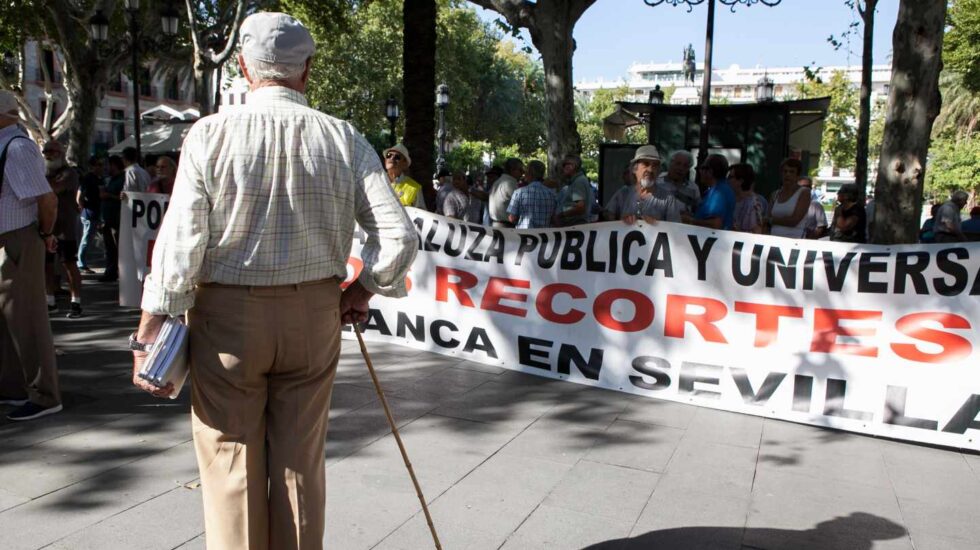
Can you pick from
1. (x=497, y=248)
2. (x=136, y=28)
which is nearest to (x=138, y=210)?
(x=497, y=248)

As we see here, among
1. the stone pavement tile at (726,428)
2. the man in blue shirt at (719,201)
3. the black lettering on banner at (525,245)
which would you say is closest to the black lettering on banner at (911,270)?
the stone pavement tile at (726,428)

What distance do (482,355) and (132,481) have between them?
10.8 feet

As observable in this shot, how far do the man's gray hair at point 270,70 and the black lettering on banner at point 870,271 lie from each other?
4.18 meters

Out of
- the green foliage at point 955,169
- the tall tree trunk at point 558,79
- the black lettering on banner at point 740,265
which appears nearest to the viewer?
the black lettering on banner at point 740,265

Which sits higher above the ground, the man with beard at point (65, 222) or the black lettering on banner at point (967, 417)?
the man with beard at point (65, 222)

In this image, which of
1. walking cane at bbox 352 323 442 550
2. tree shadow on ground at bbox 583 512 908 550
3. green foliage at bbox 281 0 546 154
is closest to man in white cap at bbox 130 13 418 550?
walking cane at bbox 352 323 442 550

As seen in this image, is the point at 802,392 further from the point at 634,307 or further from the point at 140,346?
the point at 140,346

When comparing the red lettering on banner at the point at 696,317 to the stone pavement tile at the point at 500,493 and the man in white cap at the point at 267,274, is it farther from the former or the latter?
the man in white cap at the point at 267,274

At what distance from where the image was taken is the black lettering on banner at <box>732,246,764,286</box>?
5566 millimetres

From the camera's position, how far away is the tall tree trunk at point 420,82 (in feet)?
34.2

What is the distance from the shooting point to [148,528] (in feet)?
11.5

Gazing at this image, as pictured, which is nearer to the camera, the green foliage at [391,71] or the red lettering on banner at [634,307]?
the red lettering on banner at [634,307]

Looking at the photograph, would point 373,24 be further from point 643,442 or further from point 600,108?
point 600,108

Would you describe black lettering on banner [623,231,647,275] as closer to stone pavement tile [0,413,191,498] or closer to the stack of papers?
stone pavement tile [0,413,191,498]
